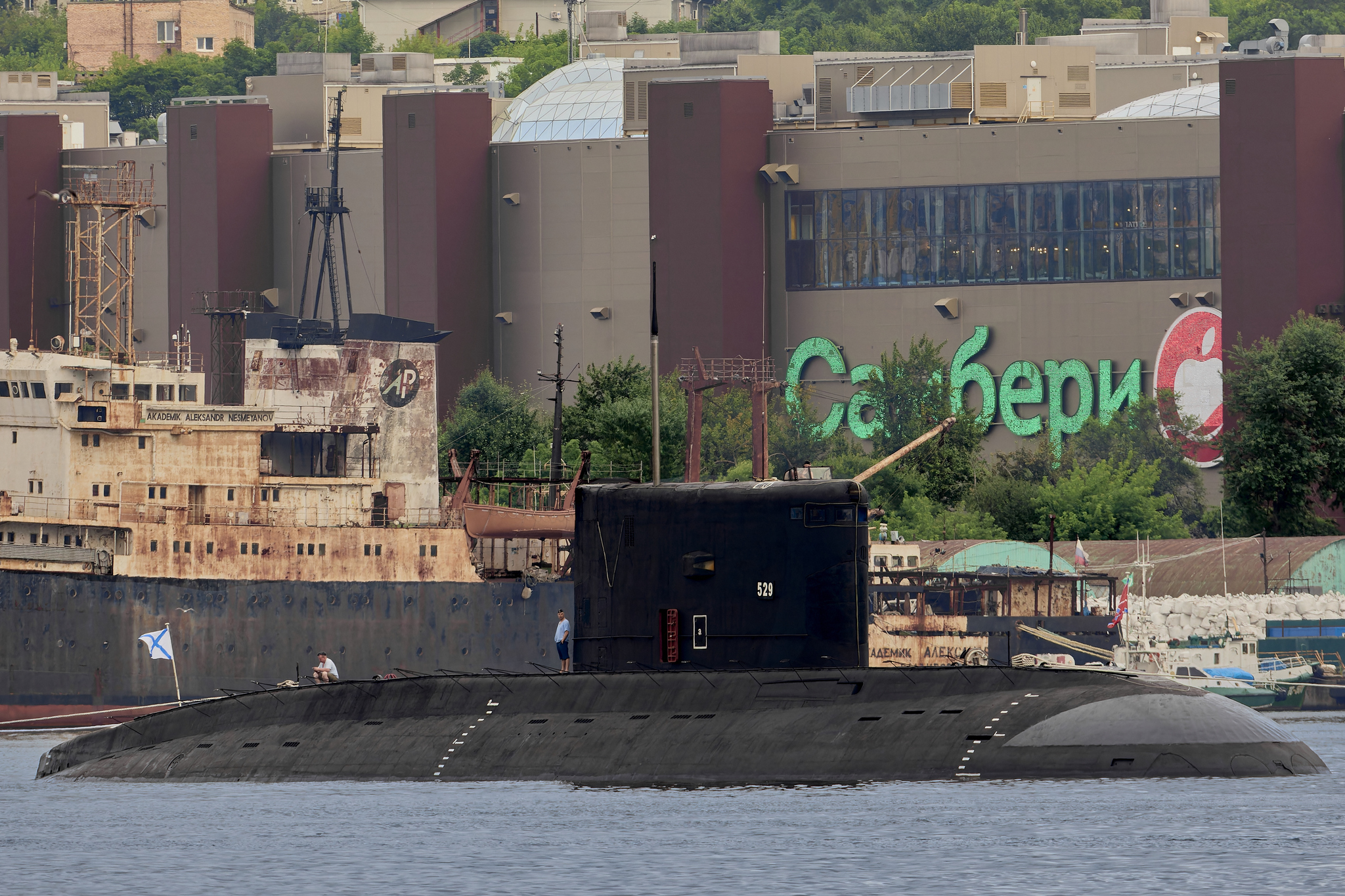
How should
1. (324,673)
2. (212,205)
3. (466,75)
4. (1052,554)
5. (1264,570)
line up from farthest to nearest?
(466,75)
(212,205)
(1264,570)
(1052,554)
(324,673)

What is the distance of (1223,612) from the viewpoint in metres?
74.4

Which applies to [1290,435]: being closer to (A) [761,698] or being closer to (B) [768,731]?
(A) [761,698]

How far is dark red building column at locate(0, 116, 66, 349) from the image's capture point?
106250 mm

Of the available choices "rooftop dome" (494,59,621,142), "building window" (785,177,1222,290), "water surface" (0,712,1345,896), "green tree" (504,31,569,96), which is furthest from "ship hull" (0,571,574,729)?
"green tree" (504,31,569,96)

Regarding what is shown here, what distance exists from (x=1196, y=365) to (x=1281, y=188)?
9910 mm

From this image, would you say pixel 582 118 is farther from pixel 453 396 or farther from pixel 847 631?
pixel 847 631

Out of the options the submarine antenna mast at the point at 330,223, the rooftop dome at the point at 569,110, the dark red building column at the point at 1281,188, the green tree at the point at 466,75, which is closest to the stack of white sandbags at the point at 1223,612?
the dark red building column at the point at 1281,188

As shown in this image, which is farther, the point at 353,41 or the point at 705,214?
the point at 353,41

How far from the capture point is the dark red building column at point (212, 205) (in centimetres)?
10519

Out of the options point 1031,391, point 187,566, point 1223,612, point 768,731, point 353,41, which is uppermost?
point 353,41

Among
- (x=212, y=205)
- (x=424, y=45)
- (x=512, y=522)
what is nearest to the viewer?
(x=512, y=522)

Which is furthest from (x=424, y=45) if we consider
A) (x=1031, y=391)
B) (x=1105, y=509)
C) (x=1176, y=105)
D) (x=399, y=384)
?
(x=399, y=384)

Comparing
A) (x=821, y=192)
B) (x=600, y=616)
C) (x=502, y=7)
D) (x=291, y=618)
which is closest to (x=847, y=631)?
(x=600, y=616)

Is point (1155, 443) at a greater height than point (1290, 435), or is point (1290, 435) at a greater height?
point (1290, 435)
